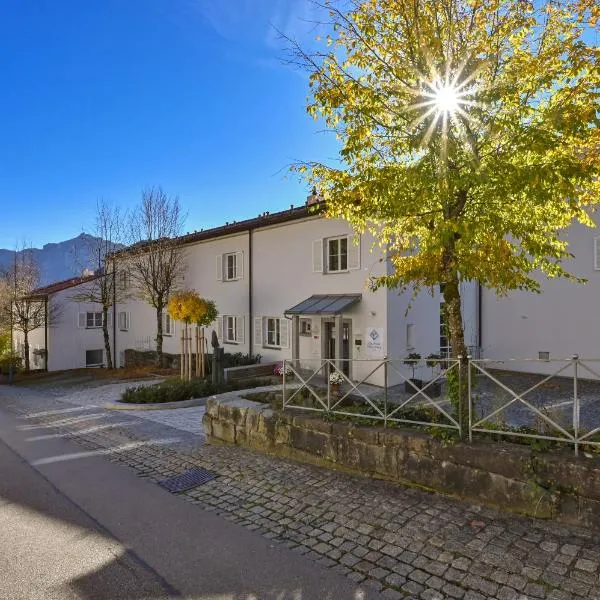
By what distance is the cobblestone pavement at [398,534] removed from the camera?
362 centimetres

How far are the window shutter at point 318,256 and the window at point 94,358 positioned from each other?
19231 millimetres

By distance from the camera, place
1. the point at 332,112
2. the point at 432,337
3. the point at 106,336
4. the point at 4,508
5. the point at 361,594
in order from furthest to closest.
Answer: the point at 106,336, the point at 432,337, the point at 332,112, the point at 4,508, the point at 361,594

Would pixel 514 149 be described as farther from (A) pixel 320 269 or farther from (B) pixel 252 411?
(A) pixel 320 269

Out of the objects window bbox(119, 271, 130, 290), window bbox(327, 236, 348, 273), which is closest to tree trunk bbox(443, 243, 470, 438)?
window bbox(327, 236, 348, 273)

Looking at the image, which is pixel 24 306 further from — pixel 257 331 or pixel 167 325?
pixel 257 331

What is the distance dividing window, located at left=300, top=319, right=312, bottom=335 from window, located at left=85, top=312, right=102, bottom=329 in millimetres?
18015

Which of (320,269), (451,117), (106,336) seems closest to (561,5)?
(451,117)

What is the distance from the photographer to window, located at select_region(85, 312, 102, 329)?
29.1 m

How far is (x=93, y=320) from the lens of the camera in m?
29.2

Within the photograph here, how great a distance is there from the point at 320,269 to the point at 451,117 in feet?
34.3

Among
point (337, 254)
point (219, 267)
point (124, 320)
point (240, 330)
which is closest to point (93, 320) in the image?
point (124, 320)

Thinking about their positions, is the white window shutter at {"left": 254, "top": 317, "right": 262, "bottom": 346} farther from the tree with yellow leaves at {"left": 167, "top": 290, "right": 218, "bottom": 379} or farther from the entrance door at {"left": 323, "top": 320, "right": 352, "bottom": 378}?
the entrance door at {"left": 323, "top": 320, "right": 352, "bottom": 378}

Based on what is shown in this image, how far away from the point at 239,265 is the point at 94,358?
1527cm

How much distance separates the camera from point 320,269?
53.3 feet
